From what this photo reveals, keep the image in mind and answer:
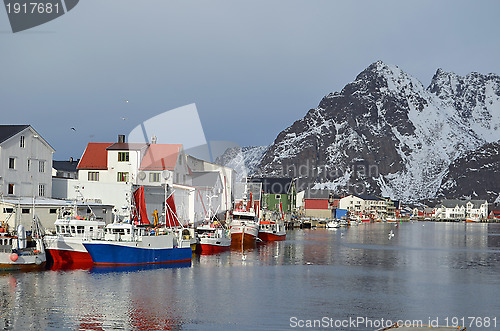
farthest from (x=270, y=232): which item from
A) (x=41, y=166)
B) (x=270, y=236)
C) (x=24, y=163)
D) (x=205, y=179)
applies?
(x=24, y=163)

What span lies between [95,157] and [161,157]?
428 inches

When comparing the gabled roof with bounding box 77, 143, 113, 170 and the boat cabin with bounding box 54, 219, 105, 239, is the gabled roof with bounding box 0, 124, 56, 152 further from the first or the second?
the gabled roof with bounding box 77, 143, 113, 170

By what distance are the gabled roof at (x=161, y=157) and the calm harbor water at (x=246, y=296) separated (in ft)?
93.7

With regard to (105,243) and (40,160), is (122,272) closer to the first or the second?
(105,243)

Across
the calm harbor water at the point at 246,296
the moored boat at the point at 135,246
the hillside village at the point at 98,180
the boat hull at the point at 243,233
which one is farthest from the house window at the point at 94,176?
the calm harbor water at the point at 246,296

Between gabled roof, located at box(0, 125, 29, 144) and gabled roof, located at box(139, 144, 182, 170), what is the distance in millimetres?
23701

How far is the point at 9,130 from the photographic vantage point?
80750 millimetres

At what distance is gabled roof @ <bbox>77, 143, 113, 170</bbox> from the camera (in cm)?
10219

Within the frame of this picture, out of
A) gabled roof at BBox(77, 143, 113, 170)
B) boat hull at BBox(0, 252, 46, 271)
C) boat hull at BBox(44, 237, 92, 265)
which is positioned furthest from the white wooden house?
boat hull at BBox(0, 252, 46, 271)

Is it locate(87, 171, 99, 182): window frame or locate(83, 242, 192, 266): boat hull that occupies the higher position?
locate(87, 171, 99, 182): window frame

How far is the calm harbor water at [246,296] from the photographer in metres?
41.7

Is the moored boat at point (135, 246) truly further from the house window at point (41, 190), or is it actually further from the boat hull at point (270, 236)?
the boat hull at point (270, 236)

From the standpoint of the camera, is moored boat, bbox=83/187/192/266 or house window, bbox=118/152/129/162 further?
house window, bbox=118/152/129/162

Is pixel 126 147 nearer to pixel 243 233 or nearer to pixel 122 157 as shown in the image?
pixel 122 157
